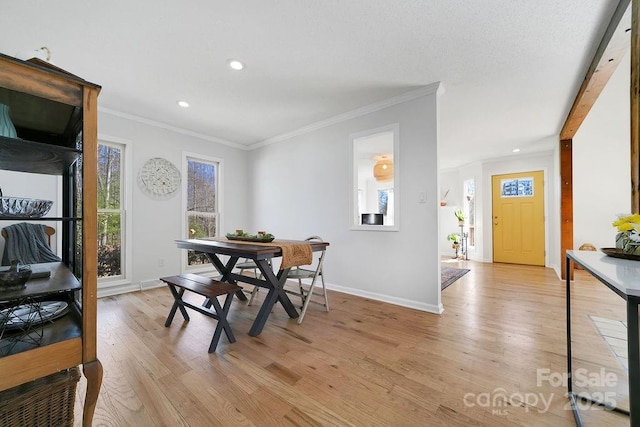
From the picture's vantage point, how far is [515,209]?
586cm

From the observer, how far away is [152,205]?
390 centimetres

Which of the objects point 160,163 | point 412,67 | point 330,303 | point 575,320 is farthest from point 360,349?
point 160,163

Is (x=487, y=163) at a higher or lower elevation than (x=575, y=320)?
higher

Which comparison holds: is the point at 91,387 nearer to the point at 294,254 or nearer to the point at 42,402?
the point at 42,402

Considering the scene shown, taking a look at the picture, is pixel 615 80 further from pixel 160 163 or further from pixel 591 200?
pixel 160 163

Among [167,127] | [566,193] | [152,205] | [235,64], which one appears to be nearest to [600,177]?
[566,193]

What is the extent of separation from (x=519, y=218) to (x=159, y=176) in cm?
721

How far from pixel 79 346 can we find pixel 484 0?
9.58ft

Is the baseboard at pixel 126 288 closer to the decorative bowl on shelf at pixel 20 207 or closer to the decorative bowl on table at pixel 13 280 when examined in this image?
the decorative bowl on table at pixel 13 280

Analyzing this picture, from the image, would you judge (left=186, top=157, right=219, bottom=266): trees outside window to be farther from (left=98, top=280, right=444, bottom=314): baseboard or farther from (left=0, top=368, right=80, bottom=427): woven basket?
(left=0, top=368, right=80, bottom=427): woven basket

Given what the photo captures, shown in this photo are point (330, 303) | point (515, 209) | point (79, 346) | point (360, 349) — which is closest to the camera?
point (79, 346)

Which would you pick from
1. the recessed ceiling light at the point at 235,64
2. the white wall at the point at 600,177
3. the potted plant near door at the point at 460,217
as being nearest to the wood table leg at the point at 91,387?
the recessed ceiling light at the point at 235,64

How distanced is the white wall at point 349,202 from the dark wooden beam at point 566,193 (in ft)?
9.53

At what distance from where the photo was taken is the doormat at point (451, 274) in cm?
412
